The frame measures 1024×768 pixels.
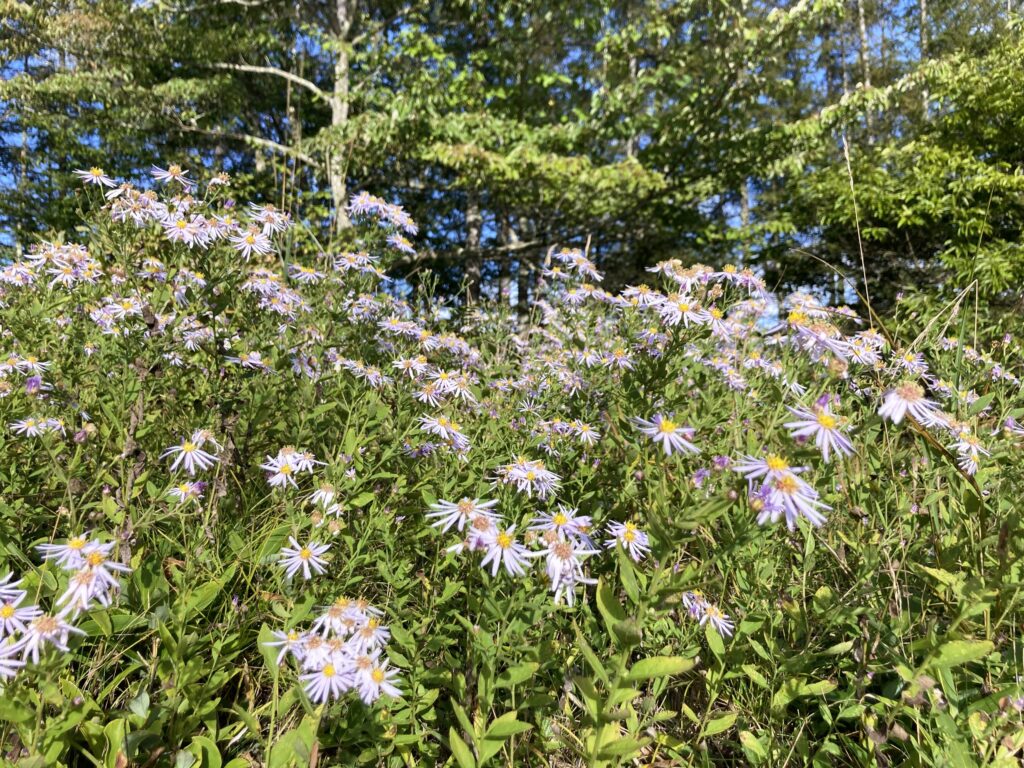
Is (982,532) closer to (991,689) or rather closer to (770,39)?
(991,689)

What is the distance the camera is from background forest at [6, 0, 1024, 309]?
704 cm

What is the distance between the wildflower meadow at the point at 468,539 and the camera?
1037 mm

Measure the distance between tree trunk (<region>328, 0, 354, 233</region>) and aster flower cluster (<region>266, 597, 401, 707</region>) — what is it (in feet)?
20.2

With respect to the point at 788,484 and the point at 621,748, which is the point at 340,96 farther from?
the point at 621,748

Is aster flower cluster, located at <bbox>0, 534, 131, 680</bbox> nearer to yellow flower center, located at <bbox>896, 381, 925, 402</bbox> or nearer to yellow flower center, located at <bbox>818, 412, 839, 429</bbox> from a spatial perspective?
yellow flower center, located at <bbox>818, 412, 839, 429</bbox>

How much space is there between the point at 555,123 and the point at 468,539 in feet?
29.3

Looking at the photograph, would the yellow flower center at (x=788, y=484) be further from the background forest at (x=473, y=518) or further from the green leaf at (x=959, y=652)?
the green leaf at (x=959, y=652)

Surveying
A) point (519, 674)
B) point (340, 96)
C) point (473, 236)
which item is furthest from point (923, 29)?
point (519, 674)

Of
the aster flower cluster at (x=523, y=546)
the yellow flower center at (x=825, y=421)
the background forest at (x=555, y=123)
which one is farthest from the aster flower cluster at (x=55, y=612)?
the background forest at (x=555, y=123)

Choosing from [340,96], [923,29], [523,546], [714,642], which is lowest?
[714,642]

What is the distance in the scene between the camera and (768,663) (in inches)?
56.7

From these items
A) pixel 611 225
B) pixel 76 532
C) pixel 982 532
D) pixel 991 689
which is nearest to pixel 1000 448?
pixel 982 532

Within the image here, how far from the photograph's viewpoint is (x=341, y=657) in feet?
3.22

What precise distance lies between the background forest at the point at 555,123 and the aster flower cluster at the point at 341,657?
5.32 m
